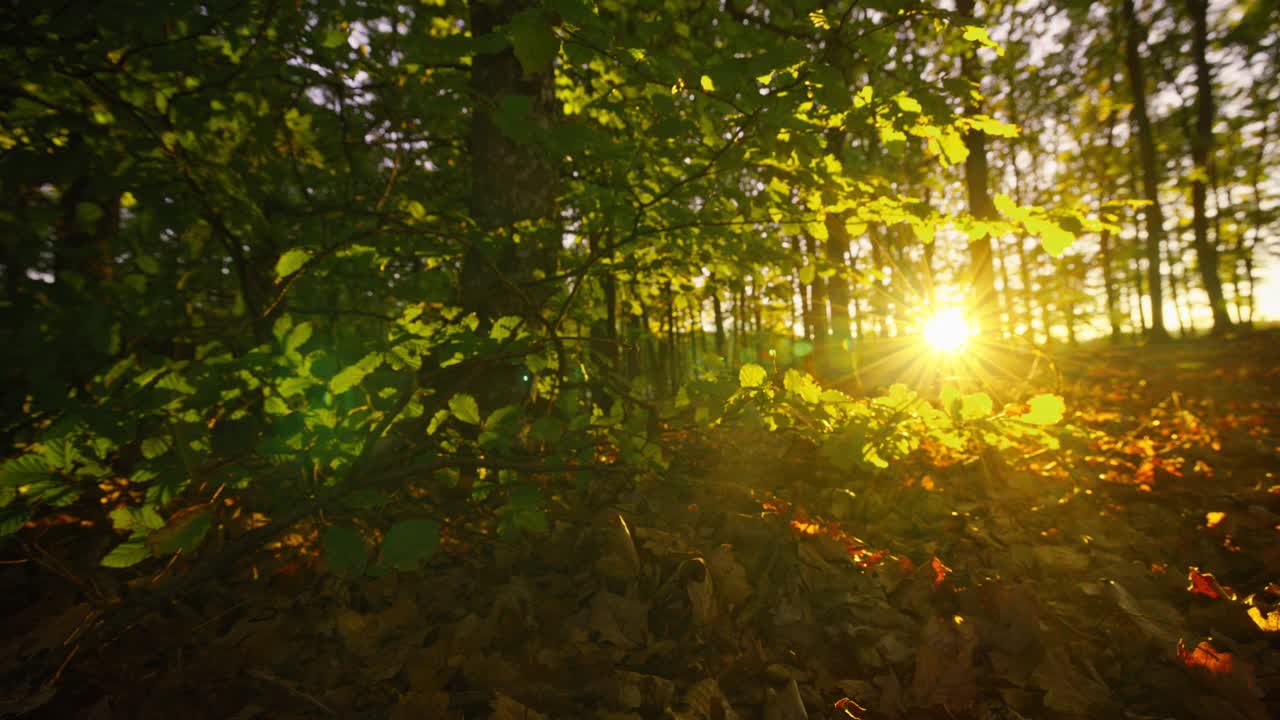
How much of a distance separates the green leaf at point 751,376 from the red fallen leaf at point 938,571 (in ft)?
4.48

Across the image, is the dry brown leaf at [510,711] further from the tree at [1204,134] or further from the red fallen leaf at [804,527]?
the tree at [1204,134]

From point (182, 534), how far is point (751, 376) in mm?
1725

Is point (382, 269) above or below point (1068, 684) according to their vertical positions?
above

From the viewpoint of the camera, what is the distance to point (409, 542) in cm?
142

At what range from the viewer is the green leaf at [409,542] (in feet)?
4.56

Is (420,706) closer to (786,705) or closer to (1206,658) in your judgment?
(786,705)

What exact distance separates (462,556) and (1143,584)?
3.23 metres

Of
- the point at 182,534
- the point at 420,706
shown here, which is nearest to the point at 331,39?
the point at 182,534

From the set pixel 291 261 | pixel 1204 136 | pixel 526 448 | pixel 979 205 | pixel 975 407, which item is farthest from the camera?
pixel 1204 136

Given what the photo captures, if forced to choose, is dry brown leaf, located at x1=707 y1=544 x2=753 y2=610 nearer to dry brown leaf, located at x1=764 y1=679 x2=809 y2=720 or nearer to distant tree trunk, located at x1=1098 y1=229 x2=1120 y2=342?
dry brown leaf, located at x1=764 y1=679 x2=809 y2=720

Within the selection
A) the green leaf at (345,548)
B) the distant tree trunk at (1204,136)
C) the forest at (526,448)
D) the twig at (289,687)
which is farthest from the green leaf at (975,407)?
the distant tree trunk at (1204,136)

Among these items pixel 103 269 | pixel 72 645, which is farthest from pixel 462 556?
pixel 103 269

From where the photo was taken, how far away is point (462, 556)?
272 centimetres

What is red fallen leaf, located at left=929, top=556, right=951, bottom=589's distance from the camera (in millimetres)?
2350
